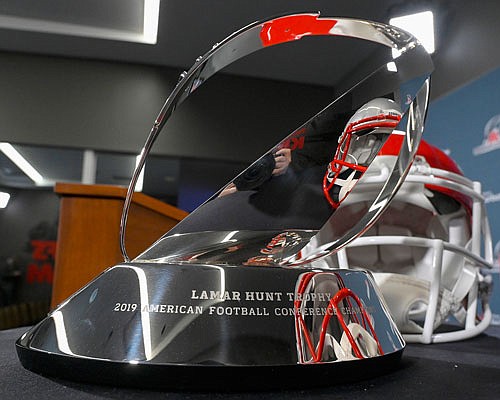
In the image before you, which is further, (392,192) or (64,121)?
(64,121)

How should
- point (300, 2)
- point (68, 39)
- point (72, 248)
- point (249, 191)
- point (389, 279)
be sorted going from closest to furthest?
point (249, 191)
point (389, 279)
point (72, 248)
point (300, 2)
point (68, 39)

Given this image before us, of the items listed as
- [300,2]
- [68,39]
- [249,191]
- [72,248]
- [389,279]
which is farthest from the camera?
[68,39]

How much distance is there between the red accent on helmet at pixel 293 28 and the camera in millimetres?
371

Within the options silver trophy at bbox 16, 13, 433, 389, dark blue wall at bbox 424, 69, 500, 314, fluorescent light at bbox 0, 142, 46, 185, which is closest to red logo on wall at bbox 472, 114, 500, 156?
dark blue wall at bbox 424, 69, 500, 314

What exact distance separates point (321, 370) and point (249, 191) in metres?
0.15

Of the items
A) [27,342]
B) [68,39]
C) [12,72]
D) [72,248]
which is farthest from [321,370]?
[12,72]

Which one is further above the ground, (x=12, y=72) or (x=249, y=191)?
(x=12, y=72)

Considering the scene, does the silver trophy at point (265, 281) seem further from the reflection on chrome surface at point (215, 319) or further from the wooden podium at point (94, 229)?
the wooden podium at point (94, 229)

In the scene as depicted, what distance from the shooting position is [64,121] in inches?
139

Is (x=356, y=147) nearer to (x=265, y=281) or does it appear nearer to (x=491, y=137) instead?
(x=265, y=281)

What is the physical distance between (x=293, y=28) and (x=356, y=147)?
105 millimetres

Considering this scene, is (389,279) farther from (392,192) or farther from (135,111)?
(135,111)

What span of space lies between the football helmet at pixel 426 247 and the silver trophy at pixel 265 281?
13 centimetres

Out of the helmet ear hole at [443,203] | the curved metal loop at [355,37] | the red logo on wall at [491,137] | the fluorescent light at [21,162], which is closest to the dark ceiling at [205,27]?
the red logo on wall at [491,137]
